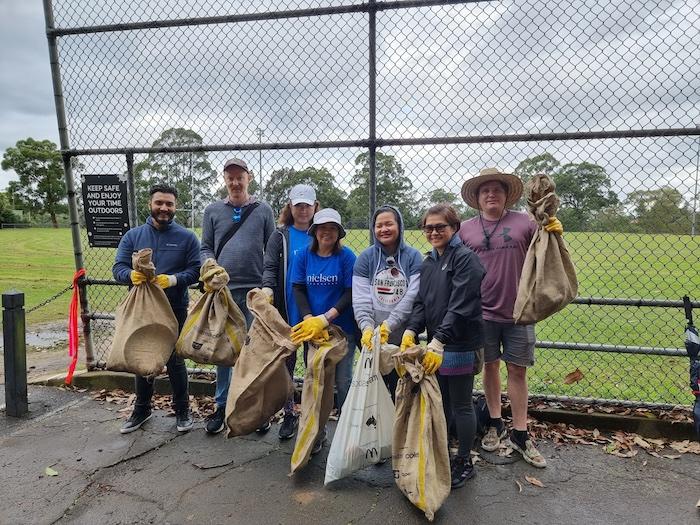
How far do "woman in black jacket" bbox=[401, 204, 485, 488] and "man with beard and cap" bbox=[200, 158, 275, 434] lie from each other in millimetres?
1423

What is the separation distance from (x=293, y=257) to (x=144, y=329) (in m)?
1.28

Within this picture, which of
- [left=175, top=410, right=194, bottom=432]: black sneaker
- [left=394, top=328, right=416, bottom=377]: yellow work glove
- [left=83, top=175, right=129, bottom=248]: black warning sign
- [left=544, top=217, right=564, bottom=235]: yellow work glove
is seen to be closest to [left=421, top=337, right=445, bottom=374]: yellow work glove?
[left=394, top=328, right=416, bottom=377]: yellow work glove

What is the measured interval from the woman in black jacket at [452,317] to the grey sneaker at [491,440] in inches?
16.0

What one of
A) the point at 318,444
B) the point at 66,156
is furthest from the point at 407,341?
the point at 66,156

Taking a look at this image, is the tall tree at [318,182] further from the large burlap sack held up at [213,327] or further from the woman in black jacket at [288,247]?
the large burlap sack held up at [213,327]

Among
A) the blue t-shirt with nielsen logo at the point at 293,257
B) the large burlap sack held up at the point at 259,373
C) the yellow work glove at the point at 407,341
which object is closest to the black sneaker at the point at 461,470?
the yellow work glove at the point at 407,341

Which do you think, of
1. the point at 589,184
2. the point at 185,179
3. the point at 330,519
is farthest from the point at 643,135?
the point at 185,179

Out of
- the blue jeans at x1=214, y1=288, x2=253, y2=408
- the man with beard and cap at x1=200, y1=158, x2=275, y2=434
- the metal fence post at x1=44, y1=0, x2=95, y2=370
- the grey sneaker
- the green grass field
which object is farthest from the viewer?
the metal fence post at x1=44, y1=0, x2=95, y2=370

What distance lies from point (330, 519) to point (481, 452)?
133 centimetres

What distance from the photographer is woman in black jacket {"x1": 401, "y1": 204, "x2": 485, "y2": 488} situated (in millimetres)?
2730

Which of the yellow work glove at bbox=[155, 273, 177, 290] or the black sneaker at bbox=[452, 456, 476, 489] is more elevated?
the yellow work glove at bbox=[155, 273, 177, 290]

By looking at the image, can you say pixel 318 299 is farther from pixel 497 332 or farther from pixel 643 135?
pixel 643 135

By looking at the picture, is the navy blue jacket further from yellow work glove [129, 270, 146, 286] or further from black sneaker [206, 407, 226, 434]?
black sneaker [206, 407, 226, 434]

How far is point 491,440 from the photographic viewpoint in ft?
11.0
